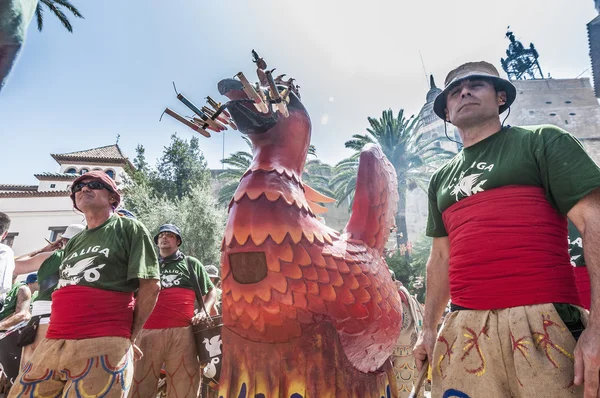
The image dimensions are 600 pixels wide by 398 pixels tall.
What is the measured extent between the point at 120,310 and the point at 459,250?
6.51ft

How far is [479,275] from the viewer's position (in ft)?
4.61

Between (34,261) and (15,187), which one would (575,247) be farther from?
(15,187)

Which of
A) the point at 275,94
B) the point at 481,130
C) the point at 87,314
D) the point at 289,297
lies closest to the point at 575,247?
the point at 481,130

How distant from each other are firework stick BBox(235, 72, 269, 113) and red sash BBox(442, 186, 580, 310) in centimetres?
110

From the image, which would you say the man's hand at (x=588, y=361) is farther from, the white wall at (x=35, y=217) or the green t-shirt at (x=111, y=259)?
Result: the white wall at (x=35, y=217)

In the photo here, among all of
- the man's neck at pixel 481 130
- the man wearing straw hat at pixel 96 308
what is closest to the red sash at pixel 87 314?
the man wearing straw hat at pixel 96 308

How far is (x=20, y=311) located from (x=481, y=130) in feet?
18.2

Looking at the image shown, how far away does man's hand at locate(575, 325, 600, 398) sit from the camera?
1028mm

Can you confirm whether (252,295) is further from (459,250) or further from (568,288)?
(568,288)

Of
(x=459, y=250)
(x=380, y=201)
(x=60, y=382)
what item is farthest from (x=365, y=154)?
(x=60, y=382)

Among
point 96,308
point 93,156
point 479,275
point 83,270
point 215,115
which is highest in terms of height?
point 93,156

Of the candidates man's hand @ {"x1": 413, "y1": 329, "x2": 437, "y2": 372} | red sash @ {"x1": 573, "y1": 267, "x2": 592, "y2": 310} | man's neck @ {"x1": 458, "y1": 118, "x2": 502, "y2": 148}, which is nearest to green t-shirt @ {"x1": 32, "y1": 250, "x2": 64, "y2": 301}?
man's hand @ {"x1": 413, "y1": 329, "x2": 437, "y2": 372}

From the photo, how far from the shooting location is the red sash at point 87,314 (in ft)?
6.43

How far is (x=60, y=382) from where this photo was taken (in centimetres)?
192
